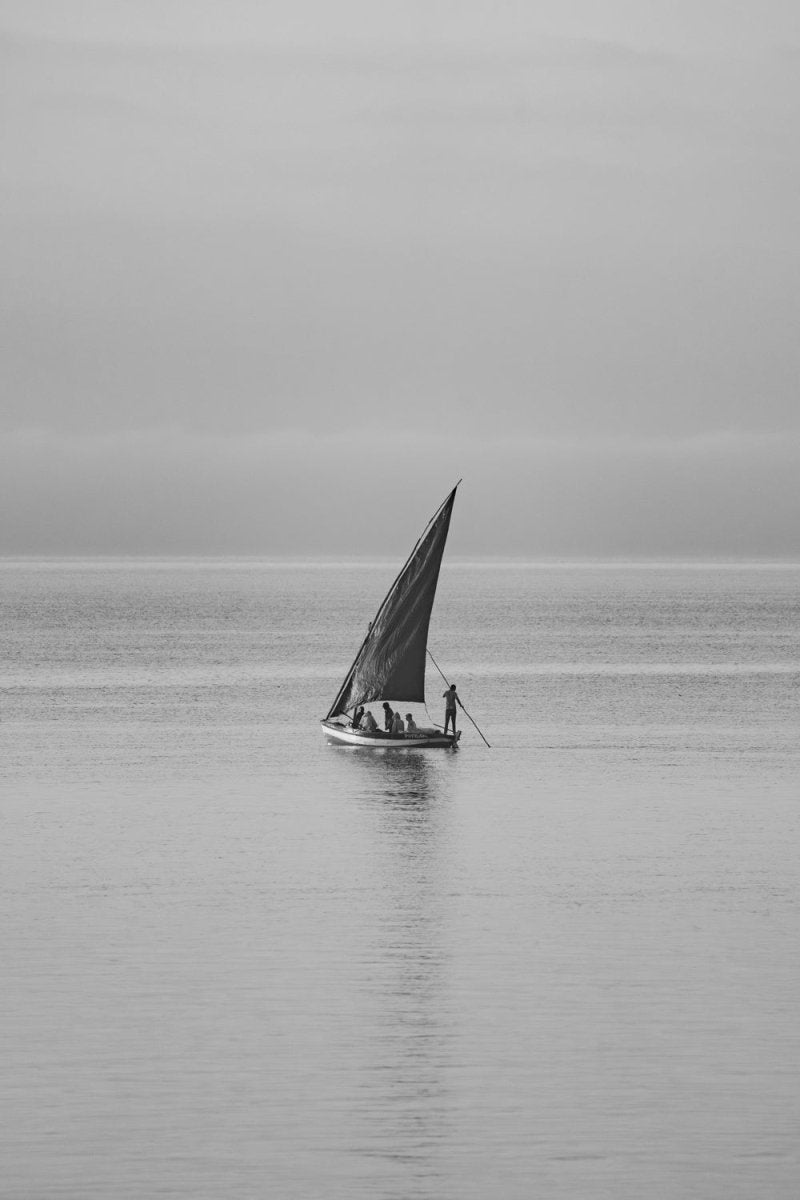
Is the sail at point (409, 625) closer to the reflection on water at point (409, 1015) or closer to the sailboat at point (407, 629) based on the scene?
the sailboat at point (407, 629)

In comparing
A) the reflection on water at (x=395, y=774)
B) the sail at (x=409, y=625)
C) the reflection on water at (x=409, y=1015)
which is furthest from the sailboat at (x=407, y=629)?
the reflection on water at (x=409, y=1015)

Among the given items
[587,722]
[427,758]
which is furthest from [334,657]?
[427,758]

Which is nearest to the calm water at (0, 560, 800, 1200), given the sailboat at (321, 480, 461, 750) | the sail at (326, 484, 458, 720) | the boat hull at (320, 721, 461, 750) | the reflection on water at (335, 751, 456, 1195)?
the reflection on water at (335, 751, 456, 1195)

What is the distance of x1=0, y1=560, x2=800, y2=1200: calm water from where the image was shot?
1661 centimetres

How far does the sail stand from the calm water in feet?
9.62

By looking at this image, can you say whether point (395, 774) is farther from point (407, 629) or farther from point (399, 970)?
point (399, 970)

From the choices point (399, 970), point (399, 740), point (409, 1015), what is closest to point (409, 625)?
point (399, 740)

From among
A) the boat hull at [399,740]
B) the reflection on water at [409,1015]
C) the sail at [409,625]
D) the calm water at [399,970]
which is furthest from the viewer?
the sail at [409,625]

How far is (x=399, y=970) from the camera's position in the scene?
937 inches

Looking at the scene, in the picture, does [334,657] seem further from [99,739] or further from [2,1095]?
[2,1095]

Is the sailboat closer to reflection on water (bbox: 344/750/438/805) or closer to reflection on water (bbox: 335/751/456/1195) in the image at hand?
reflection on water (bbox: 344/750/438/805)

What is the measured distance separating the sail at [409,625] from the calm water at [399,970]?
2934mm

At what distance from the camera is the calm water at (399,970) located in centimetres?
1661

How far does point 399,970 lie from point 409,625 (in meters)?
29.7
